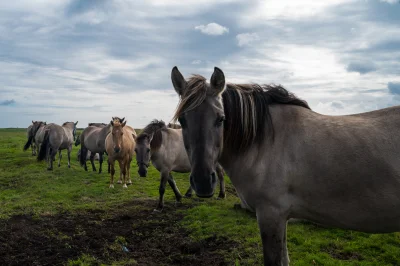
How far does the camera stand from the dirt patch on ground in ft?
19.6

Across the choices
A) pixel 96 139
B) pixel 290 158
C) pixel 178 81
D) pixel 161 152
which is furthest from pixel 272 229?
pixel 96 139

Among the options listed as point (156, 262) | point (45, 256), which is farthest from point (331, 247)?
point (45, 256)

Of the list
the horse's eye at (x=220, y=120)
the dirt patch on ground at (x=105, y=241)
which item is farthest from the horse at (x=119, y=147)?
the horse's eye at (x=220, y=120)

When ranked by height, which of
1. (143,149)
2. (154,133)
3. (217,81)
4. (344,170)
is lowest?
(143,149)

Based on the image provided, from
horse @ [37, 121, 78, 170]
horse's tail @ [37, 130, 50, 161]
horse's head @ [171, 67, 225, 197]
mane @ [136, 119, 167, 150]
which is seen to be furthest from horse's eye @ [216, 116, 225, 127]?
horse's tail @ [37, 130, 50, 161]

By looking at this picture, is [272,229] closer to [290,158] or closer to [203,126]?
[290,158]

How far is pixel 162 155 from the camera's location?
32.9 feet

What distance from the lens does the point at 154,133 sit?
10195mm

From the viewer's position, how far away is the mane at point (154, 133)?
9844mm

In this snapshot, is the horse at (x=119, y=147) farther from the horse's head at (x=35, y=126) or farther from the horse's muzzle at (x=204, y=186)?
the horse's head at (x=35, y=126)

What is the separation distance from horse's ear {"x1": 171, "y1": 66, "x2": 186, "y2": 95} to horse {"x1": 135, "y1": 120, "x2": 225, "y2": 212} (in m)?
6.35

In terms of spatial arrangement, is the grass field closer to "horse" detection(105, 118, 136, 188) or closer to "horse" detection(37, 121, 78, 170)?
"horse" detection(105, 118, 136, 188)

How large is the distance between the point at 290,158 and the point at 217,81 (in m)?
1.11

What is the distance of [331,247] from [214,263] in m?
2.20
